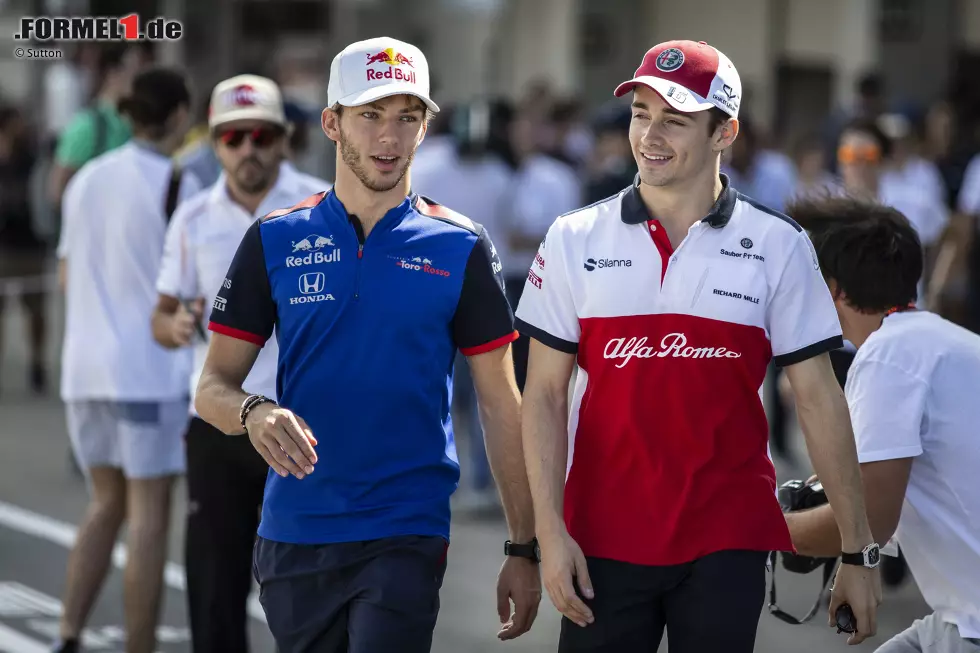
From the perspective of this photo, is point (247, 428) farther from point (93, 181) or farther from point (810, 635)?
point (810, 635)

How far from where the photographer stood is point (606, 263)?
12.1 ft

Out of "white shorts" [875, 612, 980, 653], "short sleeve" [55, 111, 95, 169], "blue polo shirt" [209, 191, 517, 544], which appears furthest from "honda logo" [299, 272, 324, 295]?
"short sleeve" [55, 111, 95, 169]

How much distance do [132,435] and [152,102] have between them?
1.37 metres

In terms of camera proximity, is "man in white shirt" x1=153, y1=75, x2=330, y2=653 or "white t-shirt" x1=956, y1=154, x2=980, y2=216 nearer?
"man in white shirt" x1=153, y1=75, x2=330, y2=653

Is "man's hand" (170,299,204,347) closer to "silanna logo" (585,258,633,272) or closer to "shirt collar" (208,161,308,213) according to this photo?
"shirt collar" (208,161,308,213)

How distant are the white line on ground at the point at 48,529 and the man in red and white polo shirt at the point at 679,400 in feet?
13.9

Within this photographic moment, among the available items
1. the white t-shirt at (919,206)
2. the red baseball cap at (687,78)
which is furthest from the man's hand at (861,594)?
the white t-shirt at (919,206)

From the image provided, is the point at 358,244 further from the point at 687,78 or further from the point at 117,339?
the point at 117,339

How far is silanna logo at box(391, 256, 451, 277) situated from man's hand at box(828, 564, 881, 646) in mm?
1230

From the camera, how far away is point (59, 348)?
15.2 m

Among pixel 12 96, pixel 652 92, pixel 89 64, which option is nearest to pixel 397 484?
pixel 652 92

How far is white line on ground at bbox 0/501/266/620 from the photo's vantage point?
7.74m

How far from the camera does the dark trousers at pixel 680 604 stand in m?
3.63

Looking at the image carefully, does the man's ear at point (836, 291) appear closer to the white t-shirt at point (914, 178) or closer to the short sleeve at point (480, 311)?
the short sleeve at point (480, 311)
